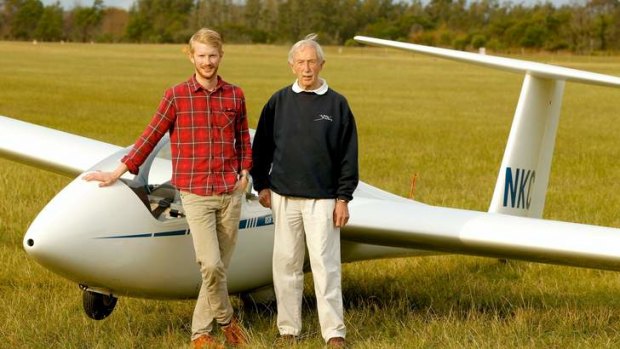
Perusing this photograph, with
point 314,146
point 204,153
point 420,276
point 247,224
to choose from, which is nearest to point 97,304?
point 247,224

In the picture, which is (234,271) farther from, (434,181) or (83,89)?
(83,89)

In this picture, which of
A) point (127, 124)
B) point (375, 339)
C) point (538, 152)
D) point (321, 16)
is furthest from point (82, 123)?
point (321, 16)

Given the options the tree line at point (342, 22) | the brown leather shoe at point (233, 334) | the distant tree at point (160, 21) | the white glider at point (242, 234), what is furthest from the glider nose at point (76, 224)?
the distant tree at point (160, 21)

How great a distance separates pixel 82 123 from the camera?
25.5 meters

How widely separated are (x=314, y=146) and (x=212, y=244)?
0.85 meters

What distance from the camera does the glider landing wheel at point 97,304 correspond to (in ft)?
22.7

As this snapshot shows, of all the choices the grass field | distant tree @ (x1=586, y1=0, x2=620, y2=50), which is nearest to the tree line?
distant tree @ (x1=586, y1=0, x2=620, y2=50)

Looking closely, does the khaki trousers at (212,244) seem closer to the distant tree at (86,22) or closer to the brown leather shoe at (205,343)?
the brown leather shoe at (205,343)

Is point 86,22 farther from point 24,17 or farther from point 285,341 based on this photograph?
point 285,341

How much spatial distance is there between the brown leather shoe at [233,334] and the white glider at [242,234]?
1.17ft

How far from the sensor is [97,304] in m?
6.97

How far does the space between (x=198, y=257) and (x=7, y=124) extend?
4.49 meters

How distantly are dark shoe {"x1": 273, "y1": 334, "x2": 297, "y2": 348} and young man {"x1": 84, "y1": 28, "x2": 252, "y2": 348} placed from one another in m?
0.55

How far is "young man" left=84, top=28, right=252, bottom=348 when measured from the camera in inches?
236
